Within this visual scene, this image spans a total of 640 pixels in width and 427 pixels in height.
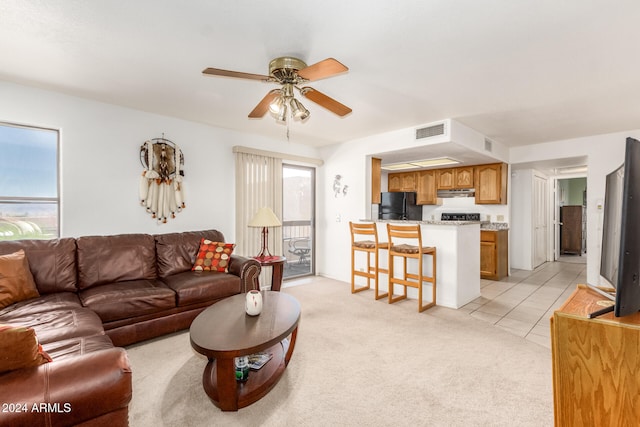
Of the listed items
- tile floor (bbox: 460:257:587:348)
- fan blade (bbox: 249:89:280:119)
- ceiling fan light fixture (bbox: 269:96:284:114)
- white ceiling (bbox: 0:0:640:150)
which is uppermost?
white ceiling (bbox: 0:0:640:150)

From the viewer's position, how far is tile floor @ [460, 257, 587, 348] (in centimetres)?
308

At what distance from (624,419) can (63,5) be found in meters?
3.25

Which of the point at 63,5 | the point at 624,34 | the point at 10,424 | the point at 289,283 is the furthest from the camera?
the point at 289,283

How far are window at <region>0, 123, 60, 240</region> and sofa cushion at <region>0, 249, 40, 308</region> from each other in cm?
65

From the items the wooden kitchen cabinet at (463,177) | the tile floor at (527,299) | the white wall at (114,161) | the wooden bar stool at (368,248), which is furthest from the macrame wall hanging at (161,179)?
the wooden kitchen cabinet at (463,177)

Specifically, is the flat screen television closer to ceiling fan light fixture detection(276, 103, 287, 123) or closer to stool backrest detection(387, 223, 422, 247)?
ceiling fan light fixture detection(276, 103, 287, 123)

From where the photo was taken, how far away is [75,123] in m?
3.12

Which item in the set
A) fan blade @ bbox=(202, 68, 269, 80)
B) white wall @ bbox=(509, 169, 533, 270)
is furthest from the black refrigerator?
fan blade @ bbox=(202, 68, 269, 80)

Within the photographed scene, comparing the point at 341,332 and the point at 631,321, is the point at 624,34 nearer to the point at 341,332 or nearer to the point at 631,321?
the point at 631,321

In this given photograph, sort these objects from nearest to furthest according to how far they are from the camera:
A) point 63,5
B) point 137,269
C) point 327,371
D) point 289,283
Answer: point 63,5, point 327,371, point 137,269, point 289,283

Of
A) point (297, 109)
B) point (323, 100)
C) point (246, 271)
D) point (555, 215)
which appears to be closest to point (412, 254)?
point (246, 271)

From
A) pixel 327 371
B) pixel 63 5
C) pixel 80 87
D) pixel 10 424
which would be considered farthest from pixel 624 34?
pixel 80 87

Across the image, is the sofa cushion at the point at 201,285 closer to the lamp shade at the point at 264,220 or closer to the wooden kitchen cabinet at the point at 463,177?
the lamp shade at the point at 264,220

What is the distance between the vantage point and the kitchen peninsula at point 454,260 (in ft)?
12.1
